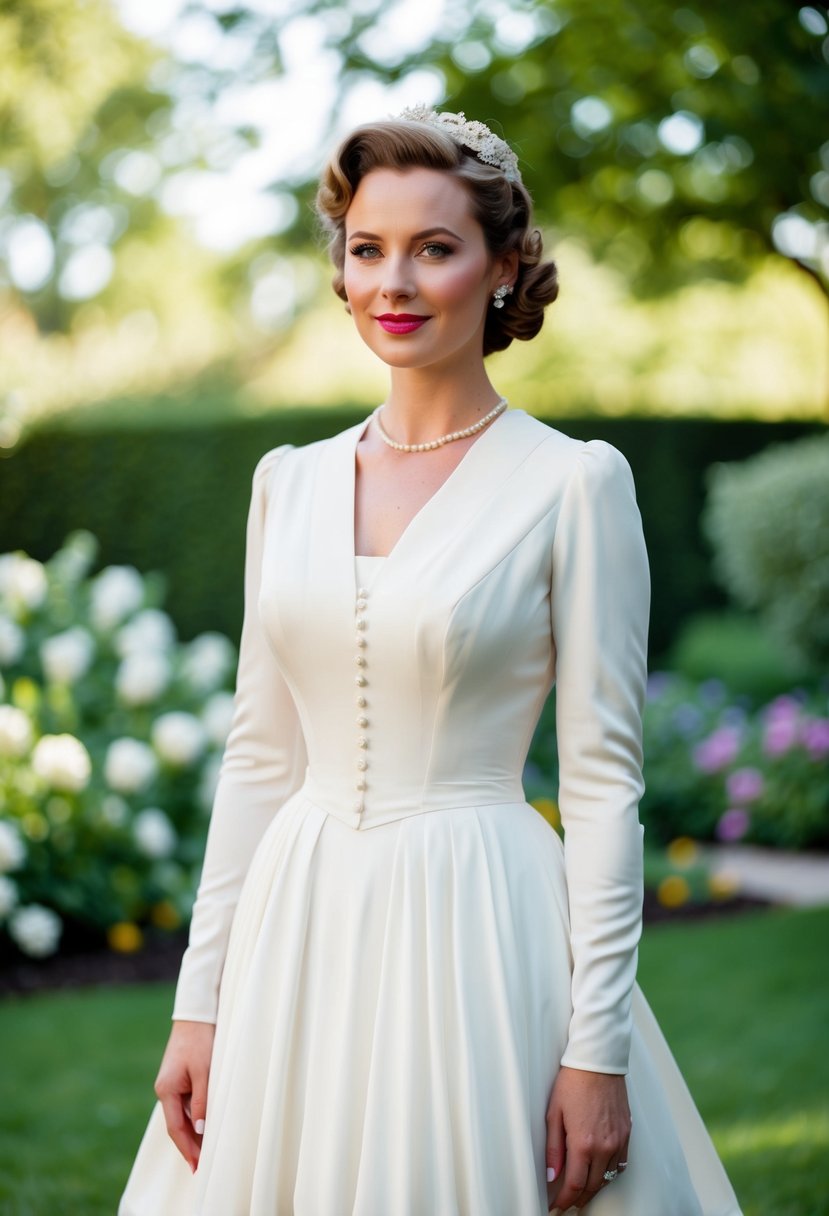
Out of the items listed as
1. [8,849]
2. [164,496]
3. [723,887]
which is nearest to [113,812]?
[8,849]

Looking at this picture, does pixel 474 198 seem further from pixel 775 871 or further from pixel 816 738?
pixel 816 738

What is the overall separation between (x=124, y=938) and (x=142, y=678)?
110 centimetres

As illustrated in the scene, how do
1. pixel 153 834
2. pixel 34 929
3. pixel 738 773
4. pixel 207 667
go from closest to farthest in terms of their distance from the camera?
pixel 34 929 < pixel 153 834 < pixel 207 667 < pixel 738 773

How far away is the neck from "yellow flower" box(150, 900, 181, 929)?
13.0ft

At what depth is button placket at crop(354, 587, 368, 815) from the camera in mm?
1892

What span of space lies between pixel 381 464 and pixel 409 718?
42 centimetres

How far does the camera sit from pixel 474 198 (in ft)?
6.34

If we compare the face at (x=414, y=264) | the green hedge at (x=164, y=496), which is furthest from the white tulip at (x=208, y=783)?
the green hedge at (x=164, y=496)

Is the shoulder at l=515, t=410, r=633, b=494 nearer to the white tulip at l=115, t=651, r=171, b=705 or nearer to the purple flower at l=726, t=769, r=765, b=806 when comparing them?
the white tulip at l=115, t=651, r=171, b=705

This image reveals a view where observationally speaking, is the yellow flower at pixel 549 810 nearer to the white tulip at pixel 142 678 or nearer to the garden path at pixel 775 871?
the garden path at pixel 775 871

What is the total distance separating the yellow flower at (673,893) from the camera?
21.0ft

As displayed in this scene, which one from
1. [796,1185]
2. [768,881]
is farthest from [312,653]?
[768,881]

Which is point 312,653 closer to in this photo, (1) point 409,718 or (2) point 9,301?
(1) point 409,718

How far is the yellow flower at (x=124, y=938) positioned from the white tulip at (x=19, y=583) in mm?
1543
